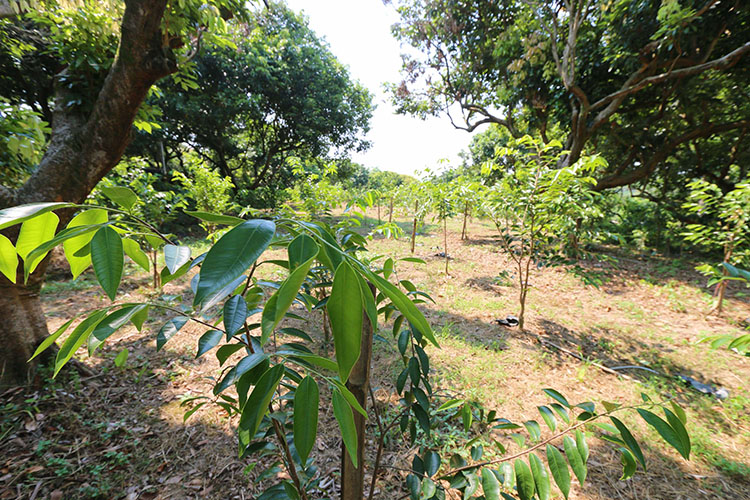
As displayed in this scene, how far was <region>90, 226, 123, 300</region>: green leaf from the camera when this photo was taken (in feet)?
1.25

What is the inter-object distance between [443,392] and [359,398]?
1904mm

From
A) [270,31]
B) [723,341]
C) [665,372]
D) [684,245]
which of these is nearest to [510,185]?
[665,372]

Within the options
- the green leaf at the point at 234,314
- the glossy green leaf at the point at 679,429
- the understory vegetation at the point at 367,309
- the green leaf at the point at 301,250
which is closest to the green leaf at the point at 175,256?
the understory vegetation at the point at 367,309

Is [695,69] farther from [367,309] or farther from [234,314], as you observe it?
[234,314]

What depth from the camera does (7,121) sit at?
1.75m

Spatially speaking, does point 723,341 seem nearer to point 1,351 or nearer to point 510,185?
point 510,185

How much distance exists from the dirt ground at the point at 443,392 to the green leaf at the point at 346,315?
2.52ft

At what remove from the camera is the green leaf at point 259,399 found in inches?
16.4

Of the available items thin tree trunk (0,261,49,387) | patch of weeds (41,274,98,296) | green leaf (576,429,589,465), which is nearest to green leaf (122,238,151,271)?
green leaf (576,429,589,465)

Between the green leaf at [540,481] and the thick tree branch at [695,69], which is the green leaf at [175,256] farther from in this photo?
the thick tree branch at [695,69]

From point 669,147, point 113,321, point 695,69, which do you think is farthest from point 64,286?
point 669,147

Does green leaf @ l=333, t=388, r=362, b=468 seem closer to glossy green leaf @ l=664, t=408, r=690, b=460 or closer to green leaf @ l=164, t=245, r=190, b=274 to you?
green leaf @ l=164, t=245, r=190, b=274

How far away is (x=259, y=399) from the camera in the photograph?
43 centimetres

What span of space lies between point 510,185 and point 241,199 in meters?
9.84
